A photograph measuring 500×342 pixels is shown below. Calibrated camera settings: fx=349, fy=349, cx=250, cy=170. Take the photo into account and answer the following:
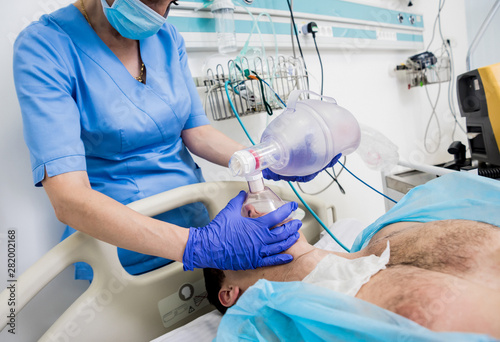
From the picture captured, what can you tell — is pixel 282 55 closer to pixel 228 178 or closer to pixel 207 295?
pixel 228 178

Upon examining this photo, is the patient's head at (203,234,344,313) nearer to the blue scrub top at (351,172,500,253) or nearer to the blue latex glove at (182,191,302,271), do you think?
the blue latex glove at (182,191,302,271)

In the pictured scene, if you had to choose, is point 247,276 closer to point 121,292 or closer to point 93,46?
point 121,292

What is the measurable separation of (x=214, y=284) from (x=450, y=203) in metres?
0.81

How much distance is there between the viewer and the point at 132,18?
3.33 ft

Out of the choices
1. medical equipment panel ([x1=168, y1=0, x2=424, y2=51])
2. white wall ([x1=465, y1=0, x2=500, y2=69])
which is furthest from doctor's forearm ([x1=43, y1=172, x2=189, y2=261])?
white wall ([x1=465, y1=0, x2=500, y2=69])

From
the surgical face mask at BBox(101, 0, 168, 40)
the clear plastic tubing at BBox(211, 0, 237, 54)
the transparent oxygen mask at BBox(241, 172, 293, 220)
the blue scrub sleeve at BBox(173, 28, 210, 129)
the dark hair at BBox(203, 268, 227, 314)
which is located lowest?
the dark hair at BBox(203, 268, 227, 314)

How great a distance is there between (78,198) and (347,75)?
2.03 m

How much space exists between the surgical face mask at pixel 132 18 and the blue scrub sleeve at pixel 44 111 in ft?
0.67

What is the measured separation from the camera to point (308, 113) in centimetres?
102

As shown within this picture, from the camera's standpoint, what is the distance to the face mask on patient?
2.70 ft

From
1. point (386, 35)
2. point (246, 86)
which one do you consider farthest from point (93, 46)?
point (386, 35)

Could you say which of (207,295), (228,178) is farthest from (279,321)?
(228,178)

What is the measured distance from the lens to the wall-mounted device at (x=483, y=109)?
62.0 inches

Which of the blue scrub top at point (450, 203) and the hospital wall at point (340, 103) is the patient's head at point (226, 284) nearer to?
the blue scrub top at point (450, 203)
